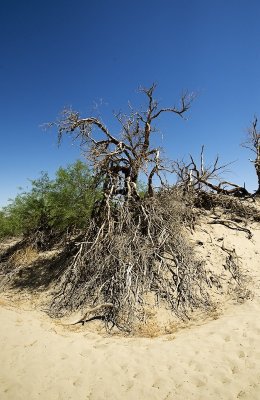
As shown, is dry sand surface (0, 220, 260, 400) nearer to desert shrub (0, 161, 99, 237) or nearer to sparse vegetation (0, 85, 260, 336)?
sparse vegetation (0, 85, 260, 336)

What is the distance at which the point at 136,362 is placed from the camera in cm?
483

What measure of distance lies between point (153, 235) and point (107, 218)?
4.49 feet

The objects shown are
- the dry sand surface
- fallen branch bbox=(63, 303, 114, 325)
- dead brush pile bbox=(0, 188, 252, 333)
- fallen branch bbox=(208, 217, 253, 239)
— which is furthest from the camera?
fallen branch bbox=(208, 217, 253, 239)

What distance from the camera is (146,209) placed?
881 cm

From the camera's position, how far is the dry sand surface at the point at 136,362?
4.09 m

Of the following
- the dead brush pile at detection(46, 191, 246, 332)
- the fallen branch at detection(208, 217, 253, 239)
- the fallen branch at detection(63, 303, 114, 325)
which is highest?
the fallen branch at detection(208, 217, 253, 239)

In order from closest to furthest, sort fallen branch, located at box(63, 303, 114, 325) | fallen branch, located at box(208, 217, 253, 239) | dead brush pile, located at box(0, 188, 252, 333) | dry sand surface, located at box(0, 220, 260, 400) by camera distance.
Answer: dry sand surface, located at box(0, 220, 260, 400), fallen branch, located at box(63, 303, 114, 325), dead brush pile, located at box(0, 188, 252, 333), fallen branch, located at box(208, 217, 253, 239)

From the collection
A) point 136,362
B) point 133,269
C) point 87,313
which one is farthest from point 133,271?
point 136,362

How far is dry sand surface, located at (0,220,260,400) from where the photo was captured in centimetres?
409

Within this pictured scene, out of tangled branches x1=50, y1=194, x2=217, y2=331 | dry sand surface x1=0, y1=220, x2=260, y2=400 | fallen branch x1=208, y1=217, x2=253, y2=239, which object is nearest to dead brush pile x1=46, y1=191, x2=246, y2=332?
tangled branches x1=50, y1=194, x2=217, y2=331

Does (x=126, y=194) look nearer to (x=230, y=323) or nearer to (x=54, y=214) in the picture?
(x=54, y=214)

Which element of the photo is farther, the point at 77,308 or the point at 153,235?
the point at 153,235

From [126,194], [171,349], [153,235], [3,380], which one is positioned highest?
[126,194]

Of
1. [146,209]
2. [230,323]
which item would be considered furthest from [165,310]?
[146,209]
